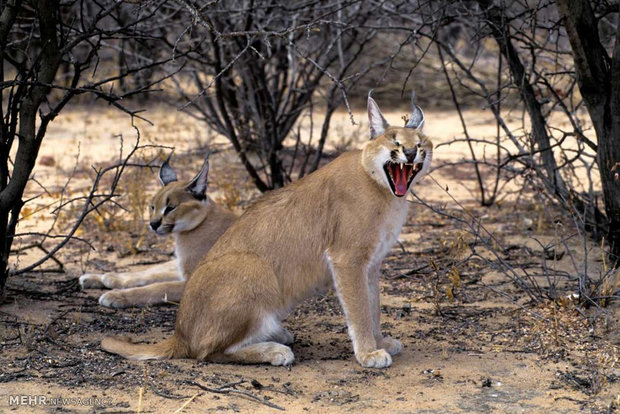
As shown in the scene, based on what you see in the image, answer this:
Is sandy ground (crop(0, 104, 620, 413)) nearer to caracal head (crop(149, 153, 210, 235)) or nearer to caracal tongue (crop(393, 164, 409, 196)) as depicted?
caracal head (crop(149, 153, 210, 235))

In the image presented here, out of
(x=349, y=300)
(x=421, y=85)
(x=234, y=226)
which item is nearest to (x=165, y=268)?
(x=234, y=226)

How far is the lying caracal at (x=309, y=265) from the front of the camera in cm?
473

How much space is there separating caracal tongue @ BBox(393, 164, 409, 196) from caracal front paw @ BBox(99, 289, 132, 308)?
7.58 feet

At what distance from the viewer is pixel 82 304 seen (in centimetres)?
599

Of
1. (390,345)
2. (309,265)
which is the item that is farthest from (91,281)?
(390,345)

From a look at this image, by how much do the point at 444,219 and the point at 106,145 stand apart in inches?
226

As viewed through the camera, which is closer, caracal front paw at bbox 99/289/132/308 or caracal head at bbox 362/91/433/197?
caracal head at bbox 362/91/433/197

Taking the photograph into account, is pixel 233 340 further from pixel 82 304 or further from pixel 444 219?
pixel 444 219

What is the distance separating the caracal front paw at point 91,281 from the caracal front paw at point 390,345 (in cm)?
247

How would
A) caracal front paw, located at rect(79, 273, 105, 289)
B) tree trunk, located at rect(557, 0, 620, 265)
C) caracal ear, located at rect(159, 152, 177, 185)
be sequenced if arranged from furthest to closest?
caracal front paw, located at rect(79, 273, 105, 289) → caracal ear, located at rect(159, 152, 177, 185) → tree trunk, located at rect(557, 0, 620, 265)

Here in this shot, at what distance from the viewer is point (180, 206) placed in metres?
6.01

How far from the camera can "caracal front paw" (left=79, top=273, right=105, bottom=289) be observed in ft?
21.2

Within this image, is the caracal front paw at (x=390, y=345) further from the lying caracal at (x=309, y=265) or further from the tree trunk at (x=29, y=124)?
the tree trunk at (x=29, y=124)

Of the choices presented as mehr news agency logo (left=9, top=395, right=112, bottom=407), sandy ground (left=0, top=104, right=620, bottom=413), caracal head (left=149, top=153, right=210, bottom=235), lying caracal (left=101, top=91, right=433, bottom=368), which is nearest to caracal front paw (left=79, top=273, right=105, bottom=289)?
sandy ground (left=0, top=104, right=620, bottom=413)
